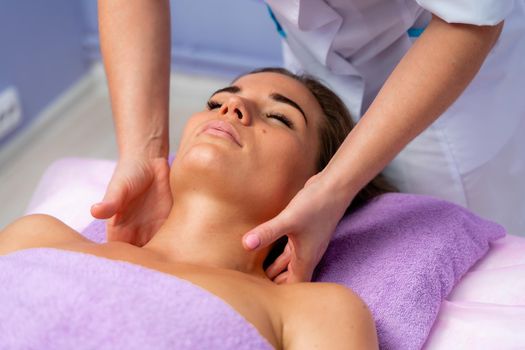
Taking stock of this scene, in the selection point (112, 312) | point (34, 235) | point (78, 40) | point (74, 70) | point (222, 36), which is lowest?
point (74, 70)

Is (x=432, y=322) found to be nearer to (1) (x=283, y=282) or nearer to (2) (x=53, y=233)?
(1) (x=283, y=282)

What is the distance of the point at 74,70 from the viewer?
2801 mm

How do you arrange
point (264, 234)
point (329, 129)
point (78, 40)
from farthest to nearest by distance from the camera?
point (78, 40) < point (329, 129) < point (264, 234)

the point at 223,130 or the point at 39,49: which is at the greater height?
the point at 223,130

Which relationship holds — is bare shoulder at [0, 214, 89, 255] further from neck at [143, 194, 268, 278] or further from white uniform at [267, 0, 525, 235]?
white uniform at [267, 0, 525, 235]

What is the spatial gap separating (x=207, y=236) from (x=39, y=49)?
1576mm

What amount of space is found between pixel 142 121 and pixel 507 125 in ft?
2.65

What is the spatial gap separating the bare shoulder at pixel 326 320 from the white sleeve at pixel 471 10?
455mm

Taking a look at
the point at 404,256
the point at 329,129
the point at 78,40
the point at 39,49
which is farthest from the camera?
the point at 78,40

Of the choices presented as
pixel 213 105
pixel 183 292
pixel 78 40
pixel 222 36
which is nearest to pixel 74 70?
pixel 78 40

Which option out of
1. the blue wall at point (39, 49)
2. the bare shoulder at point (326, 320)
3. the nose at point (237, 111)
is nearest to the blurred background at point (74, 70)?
the blue wall at point (39, 49)

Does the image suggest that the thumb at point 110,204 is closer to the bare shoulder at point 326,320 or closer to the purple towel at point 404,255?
the purple towel at point 404,255

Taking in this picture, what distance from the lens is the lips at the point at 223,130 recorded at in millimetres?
1267

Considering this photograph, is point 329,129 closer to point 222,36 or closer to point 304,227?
point 304,227
